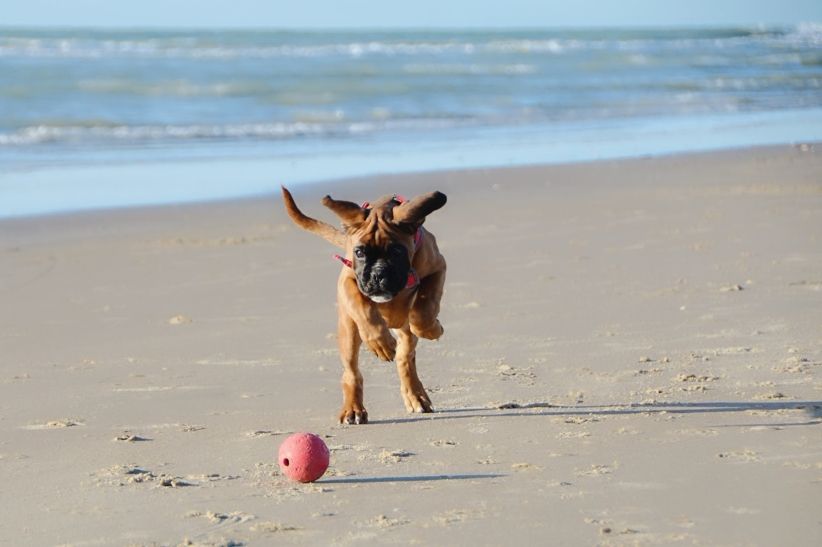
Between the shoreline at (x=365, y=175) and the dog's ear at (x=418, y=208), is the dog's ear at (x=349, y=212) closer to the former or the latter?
the dog's ear at (x=418, y=208)

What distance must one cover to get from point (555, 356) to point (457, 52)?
53417 millimetres

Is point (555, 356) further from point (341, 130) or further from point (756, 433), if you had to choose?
A: point (341, 130)

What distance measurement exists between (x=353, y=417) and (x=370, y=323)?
58 cm

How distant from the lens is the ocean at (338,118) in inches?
680

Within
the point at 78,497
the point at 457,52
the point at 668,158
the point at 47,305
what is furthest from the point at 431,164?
the point at 457,52

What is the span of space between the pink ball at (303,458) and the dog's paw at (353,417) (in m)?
1.17

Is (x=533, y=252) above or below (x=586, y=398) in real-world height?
above

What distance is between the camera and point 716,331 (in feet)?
26.5

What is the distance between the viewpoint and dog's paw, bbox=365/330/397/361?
6070 mm

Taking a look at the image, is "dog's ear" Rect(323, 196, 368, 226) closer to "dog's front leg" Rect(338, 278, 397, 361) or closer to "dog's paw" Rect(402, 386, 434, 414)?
"dog's front leg" Rect(338, 278, 397, 361)

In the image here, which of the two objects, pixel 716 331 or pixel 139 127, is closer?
pixel 716 331

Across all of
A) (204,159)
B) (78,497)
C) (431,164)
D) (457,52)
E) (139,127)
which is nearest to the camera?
(78,497)

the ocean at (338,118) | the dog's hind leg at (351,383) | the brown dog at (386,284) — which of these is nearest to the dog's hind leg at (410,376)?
the brown dog at (386,284)

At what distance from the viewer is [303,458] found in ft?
17.0
